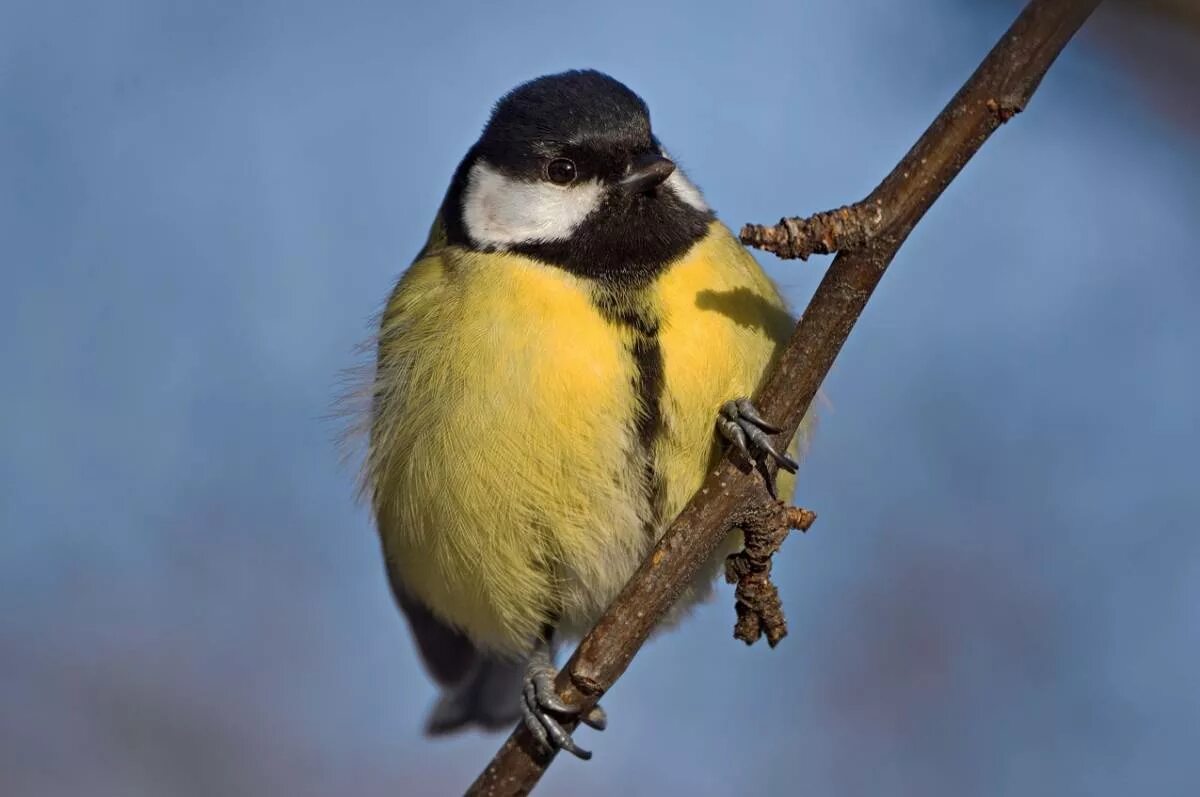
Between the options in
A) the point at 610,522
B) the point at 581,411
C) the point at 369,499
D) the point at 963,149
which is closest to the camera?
the point at 963,149

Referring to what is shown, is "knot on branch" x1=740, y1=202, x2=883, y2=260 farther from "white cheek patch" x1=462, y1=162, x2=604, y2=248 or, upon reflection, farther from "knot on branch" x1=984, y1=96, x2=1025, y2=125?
"white cheek patch" x1=462, y1=162, x2=604, y2=248

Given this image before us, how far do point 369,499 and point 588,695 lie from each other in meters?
0.93

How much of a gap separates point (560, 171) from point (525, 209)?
11 cm

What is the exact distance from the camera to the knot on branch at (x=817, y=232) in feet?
5.68

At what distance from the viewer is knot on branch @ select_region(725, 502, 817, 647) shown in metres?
2.10

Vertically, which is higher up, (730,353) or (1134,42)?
(730,353)

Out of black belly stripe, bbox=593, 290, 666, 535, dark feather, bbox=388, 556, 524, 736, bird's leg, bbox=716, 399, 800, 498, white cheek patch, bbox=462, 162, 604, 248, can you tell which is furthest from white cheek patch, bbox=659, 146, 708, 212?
dark feather, bbox=388, 556, 524, 736

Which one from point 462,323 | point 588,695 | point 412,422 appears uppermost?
point 462,323

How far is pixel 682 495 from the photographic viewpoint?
2438mm

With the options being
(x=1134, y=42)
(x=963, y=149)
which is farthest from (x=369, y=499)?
(x=1134, y=42)

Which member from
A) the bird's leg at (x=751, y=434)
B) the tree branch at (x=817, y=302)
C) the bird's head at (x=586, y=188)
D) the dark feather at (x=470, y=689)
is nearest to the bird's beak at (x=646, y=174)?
the bird's head at (x=586, y=188)

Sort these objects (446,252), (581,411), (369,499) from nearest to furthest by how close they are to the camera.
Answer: (581,411) → (446,252) → (369,499)

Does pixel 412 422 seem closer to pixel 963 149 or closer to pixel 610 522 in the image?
pixel 610 522

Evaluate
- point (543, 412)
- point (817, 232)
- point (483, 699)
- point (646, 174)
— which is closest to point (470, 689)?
point (483, 699)
